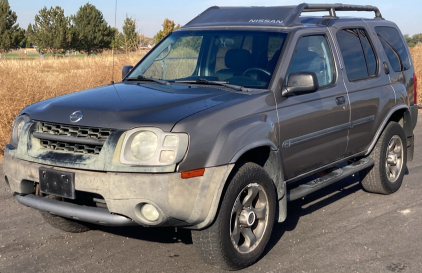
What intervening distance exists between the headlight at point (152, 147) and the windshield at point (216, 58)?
127 centimetres

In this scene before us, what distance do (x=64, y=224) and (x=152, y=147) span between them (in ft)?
5.45

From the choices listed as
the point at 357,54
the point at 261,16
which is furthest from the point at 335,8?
the point at 261,16

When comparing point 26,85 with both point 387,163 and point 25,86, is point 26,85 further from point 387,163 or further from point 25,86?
point 387,163

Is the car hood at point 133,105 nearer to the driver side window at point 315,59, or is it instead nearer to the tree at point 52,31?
the driver side window at point 315,59

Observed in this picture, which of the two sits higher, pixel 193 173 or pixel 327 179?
pixel 193 173

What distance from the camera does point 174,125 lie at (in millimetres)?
3852

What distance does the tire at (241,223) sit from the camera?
13.4ft

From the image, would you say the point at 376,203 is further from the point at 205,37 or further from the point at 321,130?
the point at 205,37

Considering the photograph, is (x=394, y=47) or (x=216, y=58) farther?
(x=394, y=47)

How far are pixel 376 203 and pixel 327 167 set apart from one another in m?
1.12

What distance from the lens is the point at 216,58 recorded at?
5.40 meters

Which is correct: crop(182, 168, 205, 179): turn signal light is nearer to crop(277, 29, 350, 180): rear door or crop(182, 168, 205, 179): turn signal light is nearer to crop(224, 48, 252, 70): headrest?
crop(277, 29, 350, 180): rear door

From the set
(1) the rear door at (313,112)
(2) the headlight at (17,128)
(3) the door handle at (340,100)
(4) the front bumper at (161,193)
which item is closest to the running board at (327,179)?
(1) the rear door at (313,112)

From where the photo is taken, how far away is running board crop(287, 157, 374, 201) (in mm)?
5027
